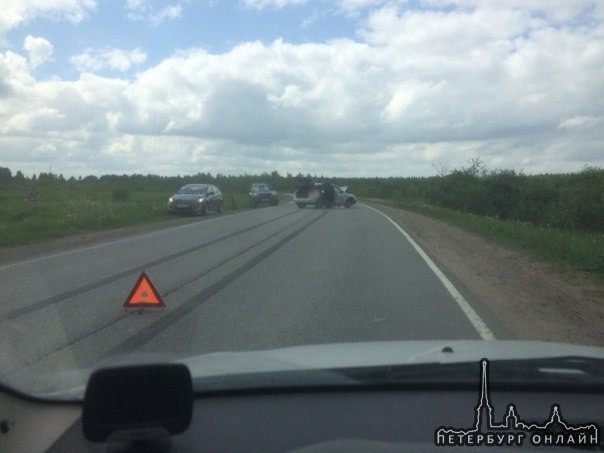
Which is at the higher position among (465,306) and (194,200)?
(194,200)

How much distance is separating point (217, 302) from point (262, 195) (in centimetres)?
4279

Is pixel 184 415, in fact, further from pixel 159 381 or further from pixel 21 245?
pixel 21 245

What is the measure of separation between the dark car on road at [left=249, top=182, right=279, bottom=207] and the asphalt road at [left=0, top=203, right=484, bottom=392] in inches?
1308

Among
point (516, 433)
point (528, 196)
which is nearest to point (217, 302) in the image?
point (516, 433)

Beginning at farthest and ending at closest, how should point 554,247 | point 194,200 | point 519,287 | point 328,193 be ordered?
point 328,193 < point 194,200 < point 554,247 < point 519,287

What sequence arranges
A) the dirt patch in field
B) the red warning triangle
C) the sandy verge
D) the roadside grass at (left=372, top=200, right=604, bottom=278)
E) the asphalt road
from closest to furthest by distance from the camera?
the asphalt road → the dirt patch in field → the sandy verge → the red warning triangle → the roadside grass at (left=372, top=200, right=604, bottom=278)

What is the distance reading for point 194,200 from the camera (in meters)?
36.8

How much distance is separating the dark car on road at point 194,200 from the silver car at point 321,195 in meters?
9.97

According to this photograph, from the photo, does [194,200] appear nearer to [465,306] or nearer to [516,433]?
[465,306]

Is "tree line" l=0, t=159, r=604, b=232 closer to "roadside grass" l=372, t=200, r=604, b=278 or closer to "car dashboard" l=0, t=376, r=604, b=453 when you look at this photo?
"roadside grass" l=372, t=200, r=604, b=278

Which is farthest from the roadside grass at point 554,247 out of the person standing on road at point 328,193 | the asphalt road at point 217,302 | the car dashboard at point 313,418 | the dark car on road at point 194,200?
the person standing on road at point 328,193

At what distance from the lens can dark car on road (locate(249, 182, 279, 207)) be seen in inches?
2093

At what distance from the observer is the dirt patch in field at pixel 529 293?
908cm

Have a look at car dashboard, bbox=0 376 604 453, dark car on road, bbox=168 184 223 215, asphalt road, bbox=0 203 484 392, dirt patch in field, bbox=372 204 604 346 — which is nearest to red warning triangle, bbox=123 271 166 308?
asphalt road, bbox=0 203 484 392
